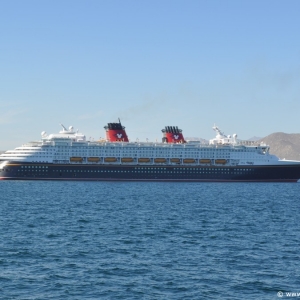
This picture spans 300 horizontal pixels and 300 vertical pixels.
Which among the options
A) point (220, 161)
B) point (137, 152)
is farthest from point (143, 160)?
point (220, 161)

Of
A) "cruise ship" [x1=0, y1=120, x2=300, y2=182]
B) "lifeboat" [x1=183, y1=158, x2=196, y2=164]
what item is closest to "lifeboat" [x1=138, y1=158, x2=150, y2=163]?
"cruise ship" [x1=0, y1=120, x2=300, y2=182]

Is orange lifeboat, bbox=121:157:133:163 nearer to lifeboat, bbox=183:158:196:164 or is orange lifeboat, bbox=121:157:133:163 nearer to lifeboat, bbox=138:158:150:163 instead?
lifeboat, bbox=138:158:150:163

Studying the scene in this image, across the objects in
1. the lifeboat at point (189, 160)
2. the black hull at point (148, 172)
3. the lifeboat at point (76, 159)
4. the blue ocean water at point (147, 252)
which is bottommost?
the blue ocean water at point (147, 252)

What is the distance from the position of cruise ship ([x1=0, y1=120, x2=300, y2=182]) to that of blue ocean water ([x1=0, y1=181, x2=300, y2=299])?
163 feet

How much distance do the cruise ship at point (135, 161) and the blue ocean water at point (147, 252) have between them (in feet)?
163

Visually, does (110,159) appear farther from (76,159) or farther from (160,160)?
(160,160)

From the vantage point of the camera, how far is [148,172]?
110m

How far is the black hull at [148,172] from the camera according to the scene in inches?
4158

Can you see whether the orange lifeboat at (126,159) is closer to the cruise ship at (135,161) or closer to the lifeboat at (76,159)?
the cruise ship at (135,161)

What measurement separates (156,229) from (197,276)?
14366 millimetres

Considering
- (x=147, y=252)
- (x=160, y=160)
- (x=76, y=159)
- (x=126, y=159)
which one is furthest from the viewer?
(x=160, y=160)

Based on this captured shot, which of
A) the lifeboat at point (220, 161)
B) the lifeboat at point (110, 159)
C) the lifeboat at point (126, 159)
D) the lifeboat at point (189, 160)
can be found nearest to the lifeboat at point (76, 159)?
the lifeboat at point (110, 159)

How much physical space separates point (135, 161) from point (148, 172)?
3.77 meters

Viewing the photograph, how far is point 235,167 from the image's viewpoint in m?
112
